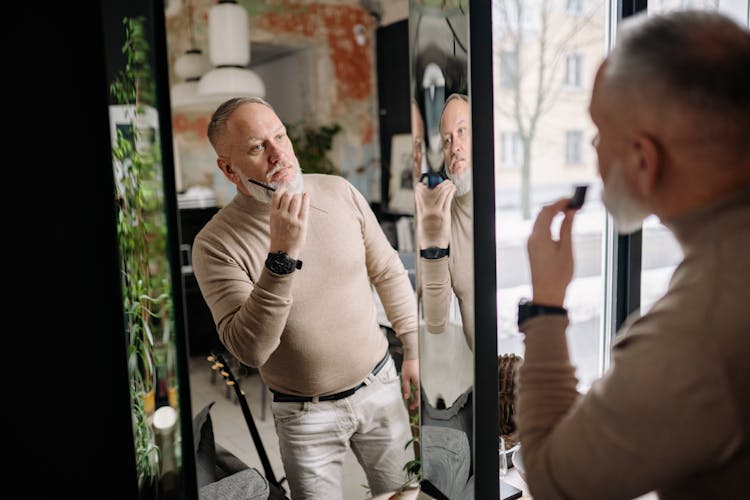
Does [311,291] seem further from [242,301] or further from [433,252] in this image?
[433,252]

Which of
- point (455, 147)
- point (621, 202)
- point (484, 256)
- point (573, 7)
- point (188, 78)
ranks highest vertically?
point (573, 7)

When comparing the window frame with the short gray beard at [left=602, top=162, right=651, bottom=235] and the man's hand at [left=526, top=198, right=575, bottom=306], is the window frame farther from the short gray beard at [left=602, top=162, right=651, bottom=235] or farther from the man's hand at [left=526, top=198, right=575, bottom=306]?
the short gray beard at [left=602, top=162, right=651, bottom=235]

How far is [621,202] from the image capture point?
2.70 feet

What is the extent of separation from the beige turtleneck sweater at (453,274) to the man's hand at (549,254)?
33 cm

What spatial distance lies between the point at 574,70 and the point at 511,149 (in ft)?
1.30

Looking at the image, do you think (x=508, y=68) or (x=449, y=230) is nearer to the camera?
(x=449, y=230)

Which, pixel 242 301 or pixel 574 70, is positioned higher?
pixel 574 70

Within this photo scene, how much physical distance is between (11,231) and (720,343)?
96cm

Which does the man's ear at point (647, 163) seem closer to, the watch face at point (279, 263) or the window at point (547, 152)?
the watch face at point (279, 263)

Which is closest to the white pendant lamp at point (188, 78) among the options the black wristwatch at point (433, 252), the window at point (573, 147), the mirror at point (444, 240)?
the mirror at point (444, 240)

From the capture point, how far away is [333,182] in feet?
3.79

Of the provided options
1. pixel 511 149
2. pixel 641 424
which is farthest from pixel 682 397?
pixel 511 149

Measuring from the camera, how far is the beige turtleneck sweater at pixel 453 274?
1.29 meters

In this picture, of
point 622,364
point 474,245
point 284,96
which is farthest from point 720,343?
point 284,96
